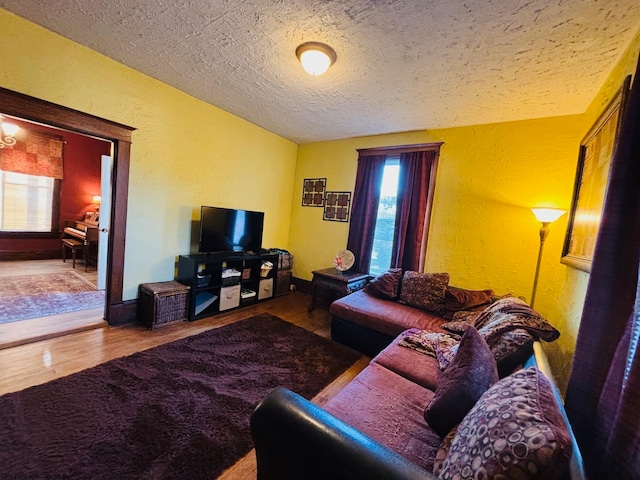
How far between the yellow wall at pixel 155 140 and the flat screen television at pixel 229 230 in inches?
11.2

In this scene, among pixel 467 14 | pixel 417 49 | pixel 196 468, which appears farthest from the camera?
pixel 417 49

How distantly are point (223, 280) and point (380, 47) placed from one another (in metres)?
2.87

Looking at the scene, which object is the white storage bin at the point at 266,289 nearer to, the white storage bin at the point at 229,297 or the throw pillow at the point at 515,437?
the white storage bin at the point at 229,297

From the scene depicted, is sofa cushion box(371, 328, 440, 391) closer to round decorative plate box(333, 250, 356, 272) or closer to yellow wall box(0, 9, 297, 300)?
round decorative plate box(333, 250, 356, 272)

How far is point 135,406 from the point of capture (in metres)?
1.65

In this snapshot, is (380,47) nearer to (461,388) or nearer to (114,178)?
(461,388)

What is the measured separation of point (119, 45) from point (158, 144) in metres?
0.90

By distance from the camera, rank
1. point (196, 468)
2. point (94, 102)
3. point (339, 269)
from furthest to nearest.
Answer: point (339, 269) → point (94, 102) → point (196, 468)

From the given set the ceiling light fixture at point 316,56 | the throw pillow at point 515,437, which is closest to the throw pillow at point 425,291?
the throw pillow at point 515,437

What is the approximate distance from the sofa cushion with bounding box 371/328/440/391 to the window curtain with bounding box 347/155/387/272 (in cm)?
189

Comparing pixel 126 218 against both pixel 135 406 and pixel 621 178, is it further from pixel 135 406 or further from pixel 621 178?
pixel 621 178

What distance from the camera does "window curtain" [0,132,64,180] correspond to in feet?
14.9

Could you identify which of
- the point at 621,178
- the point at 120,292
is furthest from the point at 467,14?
the point at 120,292

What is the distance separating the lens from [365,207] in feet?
12.3
